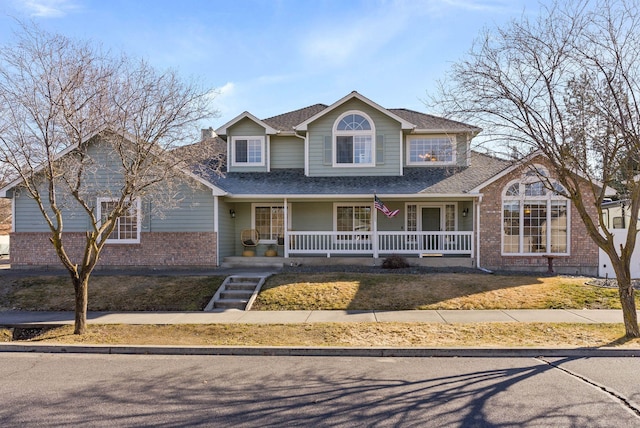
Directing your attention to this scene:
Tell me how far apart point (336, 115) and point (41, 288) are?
12199 mm

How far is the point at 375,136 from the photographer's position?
18234 mm

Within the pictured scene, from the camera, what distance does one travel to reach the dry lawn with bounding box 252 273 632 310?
11188 mm

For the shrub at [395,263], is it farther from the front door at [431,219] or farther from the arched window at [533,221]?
the arched window at [533,221]

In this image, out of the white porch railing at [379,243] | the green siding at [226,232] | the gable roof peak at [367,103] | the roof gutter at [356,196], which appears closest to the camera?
the roof gutter at [356,196]

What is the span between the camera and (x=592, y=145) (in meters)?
8.67

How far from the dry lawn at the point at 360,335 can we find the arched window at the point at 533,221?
7.28 meters

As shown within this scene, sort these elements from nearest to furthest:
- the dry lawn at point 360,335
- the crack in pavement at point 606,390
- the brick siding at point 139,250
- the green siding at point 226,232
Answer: the crack in pavement at point 606,390, the dry lawn at point 360,335, the brick siding at point 139,250, the green siding at point 226,232

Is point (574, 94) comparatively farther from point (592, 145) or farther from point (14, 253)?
point (14, 253)

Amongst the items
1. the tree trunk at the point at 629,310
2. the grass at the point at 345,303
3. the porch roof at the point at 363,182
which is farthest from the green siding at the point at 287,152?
the tree trunk at the point at 629,310

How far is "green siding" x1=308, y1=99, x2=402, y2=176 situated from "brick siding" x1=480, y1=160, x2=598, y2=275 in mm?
3990

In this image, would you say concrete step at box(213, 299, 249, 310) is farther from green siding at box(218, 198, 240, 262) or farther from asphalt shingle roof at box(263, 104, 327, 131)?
asphalt shingle roof at box(263, 104, 327, 131)

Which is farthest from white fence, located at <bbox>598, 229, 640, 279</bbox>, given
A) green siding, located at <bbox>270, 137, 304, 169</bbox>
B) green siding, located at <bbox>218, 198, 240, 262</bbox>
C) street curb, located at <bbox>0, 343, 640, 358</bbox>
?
green siding, located at <bbox>218, 198, 240, 262</bbox>

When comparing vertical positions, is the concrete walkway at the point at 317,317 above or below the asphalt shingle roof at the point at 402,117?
below

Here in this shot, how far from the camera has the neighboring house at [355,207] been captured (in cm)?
1600
